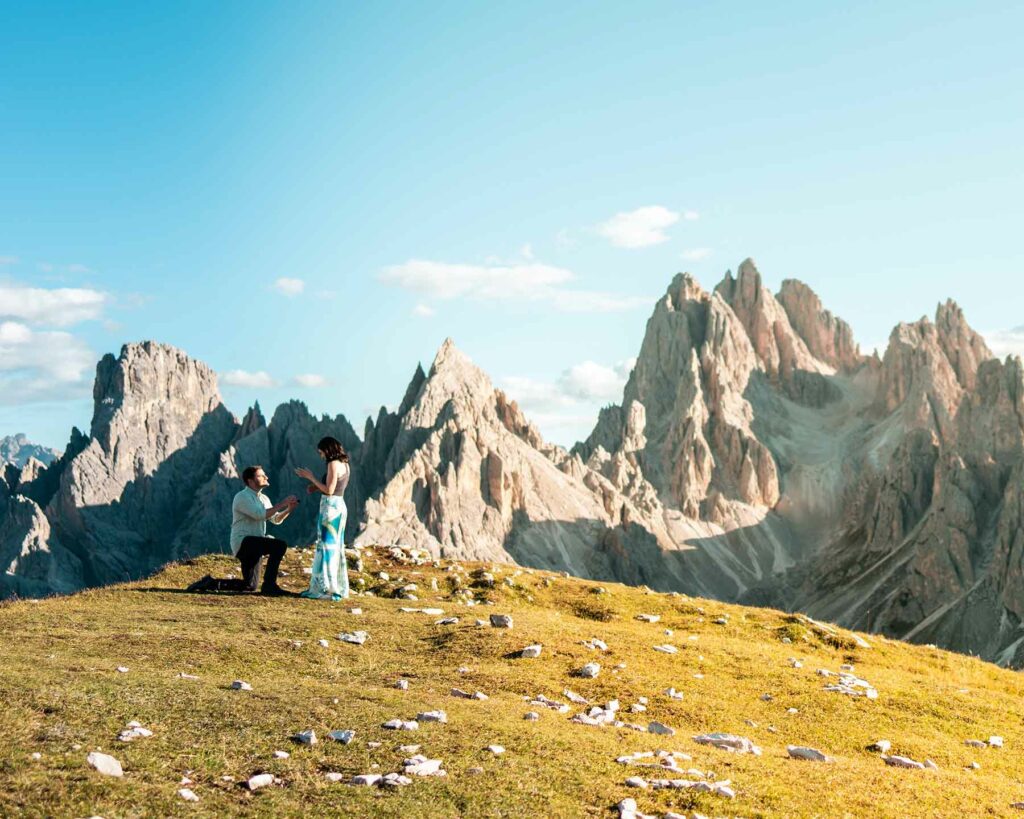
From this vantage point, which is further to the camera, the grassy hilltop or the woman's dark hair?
the woman's dark hair

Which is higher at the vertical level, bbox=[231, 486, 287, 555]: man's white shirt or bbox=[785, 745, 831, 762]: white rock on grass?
bbox=[231, 486, 287, 555]: man's white shirt

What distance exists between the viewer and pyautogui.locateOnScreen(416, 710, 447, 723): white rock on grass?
592 inches

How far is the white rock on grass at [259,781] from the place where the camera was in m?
11.9

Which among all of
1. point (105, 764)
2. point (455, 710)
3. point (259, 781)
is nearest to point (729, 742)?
point (455, 710)

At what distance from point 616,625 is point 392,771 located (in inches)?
579

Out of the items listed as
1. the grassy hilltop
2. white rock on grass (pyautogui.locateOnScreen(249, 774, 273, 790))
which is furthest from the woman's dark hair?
white rock on grass (pyautogui.locateOnScreen(249, 774, 273, 790))

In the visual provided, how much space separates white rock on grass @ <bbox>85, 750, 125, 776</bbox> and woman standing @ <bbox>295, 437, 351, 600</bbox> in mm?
12427

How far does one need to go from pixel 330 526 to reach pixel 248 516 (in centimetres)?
226

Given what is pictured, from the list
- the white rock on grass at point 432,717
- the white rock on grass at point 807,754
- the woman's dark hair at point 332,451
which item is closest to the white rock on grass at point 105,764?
the white rock on grass at point 432,717

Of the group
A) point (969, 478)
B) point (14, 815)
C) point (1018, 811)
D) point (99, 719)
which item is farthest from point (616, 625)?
point (969, 478)

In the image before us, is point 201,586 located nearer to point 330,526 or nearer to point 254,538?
point 254,538

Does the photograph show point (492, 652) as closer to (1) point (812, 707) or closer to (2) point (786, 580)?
(1) point (812, 707)

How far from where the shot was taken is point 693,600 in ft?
107

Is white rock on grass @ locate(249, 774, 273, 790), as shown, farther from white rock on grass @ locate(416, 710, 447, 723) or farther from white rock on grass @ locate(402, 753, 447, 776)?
white rock on grass @ locate(416, 710, 447, 723)
